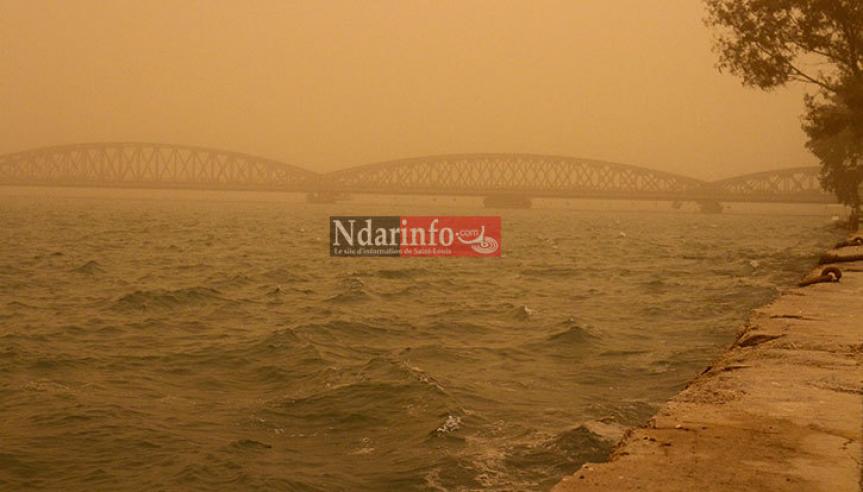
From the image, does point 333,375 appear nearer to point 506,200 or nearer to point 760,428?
point 760,428

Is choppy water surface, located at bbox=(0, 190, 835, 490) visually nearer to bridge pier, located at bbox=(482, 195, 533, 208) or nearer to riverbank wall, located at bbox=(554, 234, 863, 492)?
riverbank wall, located at bbox=(554, 234, 863, 492)

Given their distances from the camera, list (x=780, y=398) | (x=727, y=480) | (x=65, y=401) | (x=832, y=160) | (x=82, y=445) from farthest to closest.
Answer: (x=832, y=160) < (x=65, y=401) < (x=82, y=445) < (x=780, y=398) < (x=727, y=480)

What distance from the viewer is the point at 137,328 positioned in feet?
45.7

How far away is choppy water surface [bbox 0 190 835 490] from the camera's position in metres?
6.99

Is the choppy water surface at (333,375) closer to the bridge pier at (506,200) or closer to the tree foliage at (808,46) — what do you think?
the tree foliage at (808,46)

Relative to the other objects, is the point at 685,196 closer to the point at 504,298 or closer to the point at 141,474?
the point at 504,298

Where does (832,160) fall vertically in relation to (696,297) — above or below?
above

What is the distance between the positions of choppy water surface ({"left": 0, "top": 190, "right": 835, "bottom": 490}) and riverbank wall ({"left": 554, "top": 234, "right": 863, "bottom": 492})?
1.39m

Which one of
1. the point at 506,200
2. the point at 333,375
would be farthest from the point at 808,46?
the point at 506,200

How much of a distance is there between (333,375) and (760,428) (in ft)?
20.0

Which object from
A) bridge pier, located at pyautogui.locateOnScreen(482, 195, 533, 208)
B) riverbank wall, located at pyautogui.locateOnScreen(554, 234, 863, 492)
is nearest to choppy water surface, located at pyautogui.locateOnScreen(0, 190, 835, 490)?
riverbank wall, located at pyautogui.locateOnScreen(554, 234, 863, 492)

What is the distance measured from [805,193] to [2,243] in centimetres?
16320

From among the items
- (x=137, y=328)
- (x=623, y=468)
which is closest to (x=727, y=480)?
(x=623, y=468)

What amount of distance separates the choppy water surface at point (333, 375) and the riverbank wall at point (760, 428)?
1388 mm
